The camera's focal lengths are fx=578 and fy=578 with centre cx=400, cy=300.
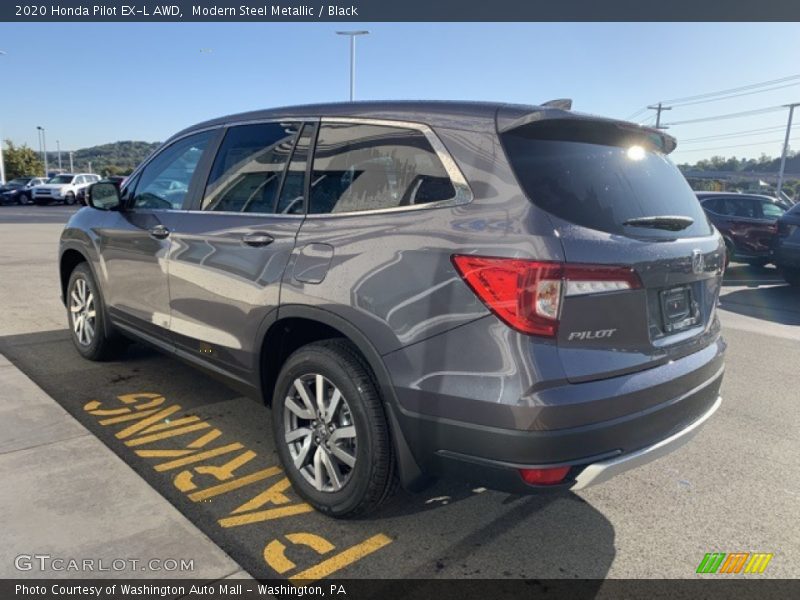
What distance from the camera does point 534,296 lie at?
196cm

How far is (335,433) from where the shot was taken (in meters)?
2.56

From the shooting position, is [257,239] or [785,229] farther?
[785,229]

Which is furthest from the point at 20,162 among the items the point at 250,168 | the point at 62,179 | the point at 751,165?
the point at 751,165

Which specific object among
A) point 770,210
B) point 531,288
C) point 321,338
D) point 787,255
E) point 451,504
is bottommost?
point 451,504

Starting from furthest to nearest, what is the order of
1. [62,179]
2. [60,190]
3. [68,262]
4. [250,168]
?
[62,179], [60,190], [68,262], [250,168]

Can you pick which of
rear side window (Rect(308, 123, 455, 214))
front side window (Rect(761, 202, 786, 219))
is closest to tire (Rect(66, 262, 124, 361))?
rear side window (Rect(308, 123, 455, 214))

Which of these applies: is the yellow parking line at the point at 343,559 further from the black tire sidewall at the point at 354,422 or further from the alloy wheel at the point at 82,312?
the alloy wheel at the point at 82,312

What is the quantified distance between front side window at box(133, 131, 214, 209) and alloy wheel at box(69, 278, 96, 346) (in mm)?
1029

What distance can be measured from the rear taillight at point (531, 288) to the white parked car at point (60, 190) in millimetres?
33607

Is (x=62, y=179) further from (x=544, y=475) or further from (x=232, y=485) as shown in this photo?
(x=544, y=475)

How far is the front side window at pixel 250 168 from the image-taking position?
2977 mm

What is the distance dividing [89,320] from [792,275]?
10.3 m

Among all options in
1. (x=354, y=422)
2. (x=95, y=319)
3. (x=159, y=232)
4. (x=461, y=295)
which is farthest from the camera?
(x=95, y=319)

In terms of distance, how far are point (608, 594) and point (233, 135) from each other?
2.96 metres
